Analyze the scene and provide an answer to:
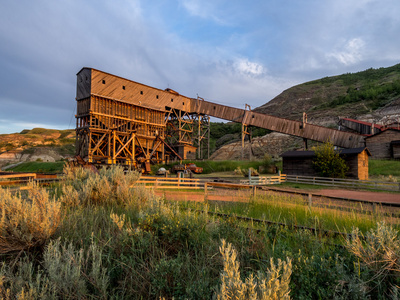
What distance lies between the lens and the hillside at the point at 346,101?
51.0 metres

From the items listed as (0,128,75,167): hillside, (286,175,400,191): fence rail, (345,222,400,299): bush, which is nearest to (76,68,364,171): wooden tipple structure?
(286,175,400,191): fence rail

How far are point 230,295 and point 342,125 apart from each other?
180 ft

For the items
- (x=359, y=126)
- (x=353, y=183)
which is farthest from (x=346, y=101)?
(x=353, y=183)

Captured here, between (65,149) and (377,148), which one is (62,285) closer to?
(377,148)

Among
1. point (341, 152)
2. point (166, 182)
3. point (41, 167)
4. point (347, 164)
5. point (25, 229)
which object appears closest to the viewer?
point (25, 229)

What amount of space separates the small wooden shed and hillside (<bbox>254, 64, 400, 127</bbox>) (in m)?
29.9

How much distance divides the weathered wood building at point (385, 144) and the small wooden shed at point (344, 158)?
10.6m

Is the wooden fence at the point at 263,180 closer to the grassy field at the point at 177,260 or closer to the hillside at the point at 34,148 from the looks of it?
the grassy field at the point at 177,260

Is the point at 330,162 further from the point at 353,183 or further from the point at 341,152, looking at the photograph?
the point at 353,183

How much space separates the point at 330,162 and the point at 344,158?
6.23 ft

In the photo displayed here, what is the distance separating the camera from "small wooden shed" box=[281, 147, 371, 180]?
2502cm

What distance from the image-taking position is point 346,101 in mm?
64062

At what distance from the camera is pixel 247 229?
5008 millimetres

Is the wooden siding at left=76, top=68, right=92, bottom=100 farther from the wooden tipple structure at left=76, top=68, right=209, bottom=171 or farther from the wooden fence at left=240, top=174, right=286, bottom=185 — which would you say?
the wooden fence at left=240, top=174, right=286, bottom=185
